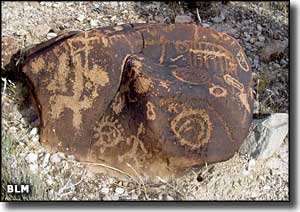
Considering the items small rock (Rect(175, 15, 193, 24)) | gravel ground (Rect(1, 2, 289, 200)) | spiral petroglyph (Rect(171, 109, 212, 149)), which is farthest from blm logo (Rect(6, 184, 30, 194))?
small rock (Rect(175, 15, 193, 24))

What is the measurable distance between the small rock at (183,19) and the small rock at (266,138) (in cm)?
99

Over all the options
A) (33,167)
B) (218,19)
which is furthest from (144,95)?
(218,19)

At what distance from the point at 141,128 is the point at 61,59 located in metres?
0.46

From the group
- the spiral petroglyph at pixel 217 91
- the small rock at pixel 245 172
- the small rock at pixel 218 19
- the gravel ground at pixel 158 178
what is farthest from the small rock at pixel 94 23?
the small rock at pixel 245 172

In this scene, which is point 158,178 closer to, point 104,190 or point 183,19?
point 104,190

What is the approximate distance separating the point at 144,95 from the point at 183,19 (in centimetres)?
111

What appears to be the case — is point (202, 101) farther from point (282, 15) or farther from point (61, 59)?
point (282, 15)

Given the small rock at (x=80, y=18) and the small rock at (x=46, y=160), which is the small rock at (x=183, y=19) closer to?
the small rock at (x=80, y=18)

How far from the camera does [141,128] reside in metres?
2.33

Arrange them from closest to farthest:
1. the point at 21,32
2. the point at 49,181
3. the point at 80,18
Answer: the point at 49,181
the point at 21,32
the point at 80,18

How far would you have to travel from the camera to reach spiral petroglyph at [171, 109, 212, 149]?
2299mm

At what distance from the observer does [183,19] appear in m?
3.30

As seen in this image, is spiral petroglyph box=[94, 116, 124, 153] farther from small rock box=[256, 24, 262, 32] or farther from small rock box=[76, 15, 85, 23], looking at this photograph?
small rock box=[256, 24, 262, 32]

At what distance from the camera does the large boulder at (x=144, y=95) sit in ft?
7.57
